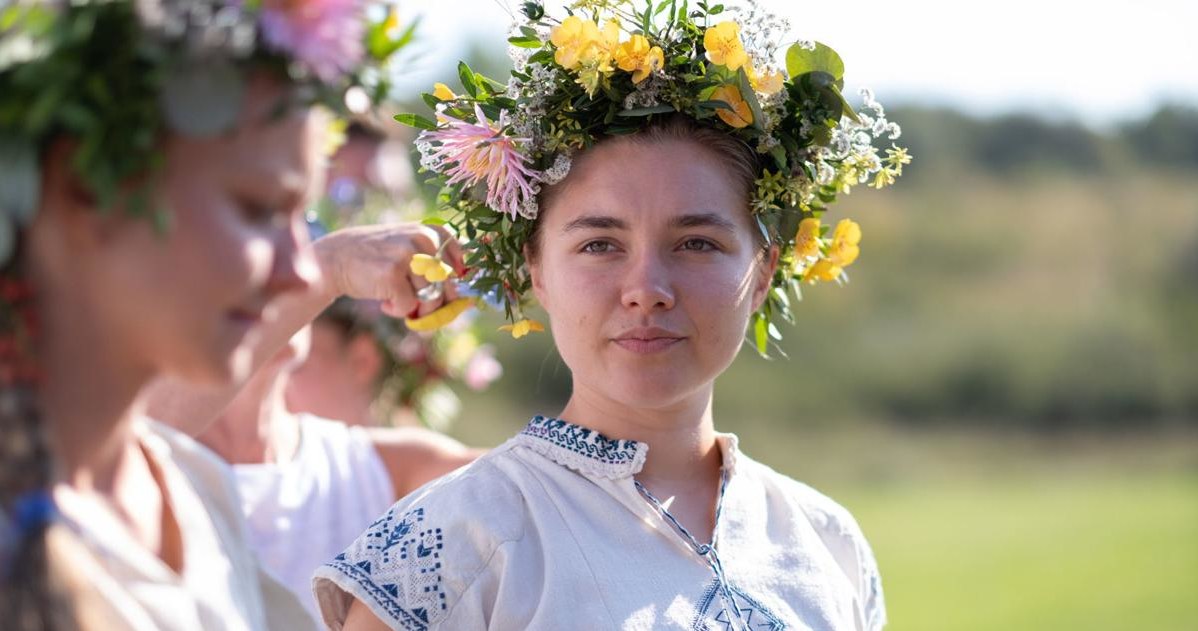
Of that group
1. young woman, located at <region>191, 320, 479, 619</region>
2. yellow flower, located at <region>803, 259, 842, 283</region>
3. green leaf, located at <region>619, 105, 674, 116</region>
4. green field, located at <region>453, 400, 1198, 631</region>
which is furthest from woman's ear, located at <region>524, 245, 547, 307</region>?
green field, located at <region>453, 400, 1198, 631</region>

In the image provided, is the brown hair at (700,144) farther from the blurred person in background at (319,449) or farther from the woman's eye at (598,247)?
the blurred person in background at (319,449)

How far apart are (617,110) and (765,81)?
0.96 ft

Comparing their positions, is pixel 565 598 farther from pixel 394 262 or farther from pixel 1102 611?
pixel 1102 611

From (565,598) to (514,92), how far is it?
3.18ft

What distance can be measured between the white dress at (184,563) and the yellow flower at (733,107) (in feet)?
3.76

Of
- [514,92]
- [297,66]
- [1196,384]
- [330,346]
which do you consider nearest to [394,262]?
[514,92]

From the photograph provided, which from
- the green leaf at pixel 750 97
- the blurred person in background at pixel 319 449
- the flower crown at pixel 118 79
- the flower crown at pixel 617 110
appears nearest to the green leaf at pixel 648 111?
the flower crown at pixel 617 110

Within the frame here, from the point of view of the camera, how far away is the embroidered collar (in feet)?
8.73

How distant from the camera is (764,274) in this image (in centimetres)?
289

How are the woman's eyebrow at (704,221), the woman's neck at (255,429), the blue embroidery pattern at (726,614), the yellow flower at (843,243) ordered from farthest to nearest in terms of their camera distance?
the woman's neck at (255,429) → the yellow flower at (843,243) → the woman's eyebrow at (704,221) → the blue embroidery pattern at (726,614)

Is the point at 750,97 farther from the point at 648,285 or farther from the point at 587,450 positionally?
the point at 587,450

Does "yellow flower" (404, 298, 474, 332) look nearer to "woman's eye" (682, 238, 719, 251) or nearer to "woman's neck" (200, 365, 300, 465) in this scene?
"woman's eye" (682, 238, 719, 251)

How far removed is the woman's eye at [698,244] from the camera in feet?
8.70

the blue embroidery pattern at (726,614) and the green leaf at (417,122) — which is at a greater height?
the green leaf at (417,122)
